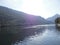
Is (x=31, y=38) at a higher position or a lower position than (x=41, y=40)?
lower

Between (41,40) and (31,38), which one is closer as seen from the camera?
(41,40)

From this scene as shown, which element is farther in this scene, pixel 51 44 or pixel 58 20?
pixel 58 20

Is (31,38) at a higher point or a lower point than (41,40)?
lower

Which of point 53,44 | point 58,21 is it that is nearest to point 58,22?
point 58,21

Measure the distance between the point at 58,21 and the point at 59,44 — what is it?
162 meters

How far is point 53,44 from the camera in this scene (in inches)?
1334

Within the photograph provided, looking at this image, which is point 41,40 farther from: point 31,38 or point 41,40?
point 31,38

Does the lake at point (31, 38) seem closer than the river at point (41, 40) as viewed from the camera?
No

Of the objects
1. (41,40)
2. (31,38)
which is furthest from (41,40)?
(31,38)

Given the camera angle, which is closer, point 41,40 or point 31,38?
point 41,40

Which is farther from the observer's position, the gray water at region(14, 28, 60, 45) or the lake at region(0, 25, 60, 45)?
the lake at region(0, 25, 60, 45)

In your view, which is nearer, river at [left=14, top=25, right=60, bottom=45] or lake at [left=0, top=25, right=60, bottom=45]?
river at [left=14, top=25, right=60, bottom=45]

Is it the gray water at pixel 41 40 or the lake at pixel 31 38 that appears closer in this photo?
the gray water at pixel 41 40

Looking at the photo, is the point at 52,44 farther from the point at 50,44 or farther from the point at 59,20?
the point at 59,20
